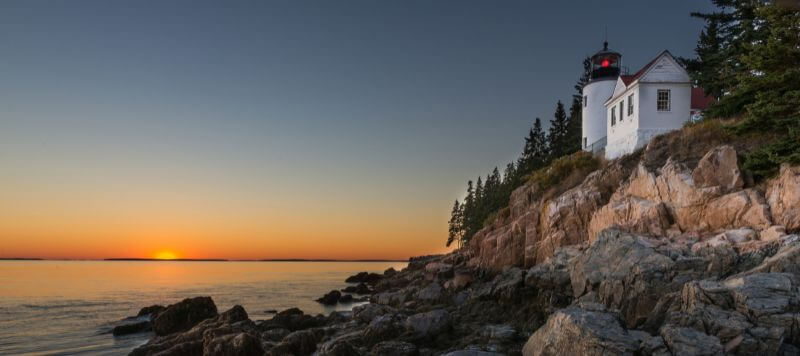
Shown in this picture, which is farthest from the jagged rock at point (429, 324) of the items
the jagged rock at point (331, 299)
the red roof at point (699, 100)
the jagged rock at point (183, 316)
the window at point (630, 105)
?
the red roof at point (699, 100)

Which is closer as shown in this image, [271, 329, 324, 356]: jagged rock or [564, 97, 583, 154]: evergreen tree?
[271, 329, 324, 356]: jagged rock

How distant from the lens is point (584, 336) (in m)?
10.8

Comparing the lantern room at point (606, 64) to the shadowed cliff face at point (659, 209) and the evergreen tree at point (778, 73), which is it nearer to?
the shadowed cliff face at point (659, 209)

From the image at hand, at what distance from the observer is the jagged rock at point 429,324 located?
669 inches

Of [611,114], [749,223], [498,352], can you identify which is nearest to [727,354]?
[498,352]

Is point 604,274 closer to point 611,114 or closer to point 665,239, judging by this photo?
point 665,239

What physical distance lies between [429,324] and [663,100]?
23115 mm

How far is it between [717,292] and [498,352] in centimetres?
567

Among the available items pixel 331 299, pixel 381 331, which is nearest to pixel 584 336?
pixel 381 331

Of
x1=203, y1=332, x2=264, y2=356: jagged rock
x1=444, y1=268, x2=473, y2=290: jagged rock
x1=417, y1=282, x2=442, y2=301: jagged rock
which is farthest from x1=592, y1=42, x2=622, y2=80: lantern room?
x1=203, y1=332, x2=264, y2=356: jagged rock

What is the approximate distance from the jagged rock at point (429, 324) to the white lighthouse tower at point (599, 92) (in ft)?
87.4

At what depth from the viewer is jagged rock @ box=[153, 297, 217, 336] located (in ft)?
80.4

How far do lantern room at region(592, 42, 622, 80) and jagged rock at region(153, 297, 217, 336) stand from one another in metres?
34.5

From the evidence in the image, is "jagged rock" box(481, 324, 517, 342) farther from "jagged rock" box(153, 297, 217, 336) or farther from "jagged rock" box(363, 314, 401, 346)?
"jagged rock" box(153, 297, 217, 336)
